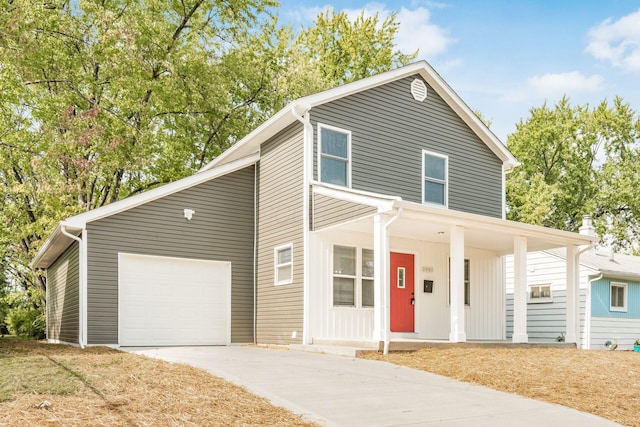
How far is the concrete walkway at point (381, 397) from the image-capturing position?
6.21 m

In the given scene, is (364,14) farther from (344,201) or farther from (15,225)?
(344,201)

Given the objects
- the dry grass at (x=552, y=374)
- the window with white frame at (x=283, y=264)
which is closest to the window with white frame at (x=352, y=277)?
the window with white frame at (x=283, y=264)

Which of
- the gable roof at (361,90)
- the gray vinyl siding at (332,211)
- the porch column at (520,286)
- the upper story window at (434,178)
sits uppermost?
the gable roof at (361,90)

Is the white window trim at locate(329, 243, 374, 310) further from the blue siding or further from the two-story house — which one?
the blue siding

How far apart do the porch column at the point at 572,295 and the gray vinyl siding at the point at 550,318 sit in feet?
13.5

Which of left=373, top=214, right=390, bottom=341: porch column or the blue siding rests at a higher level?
left=373, top=214, right=390, bottom=341: porch column

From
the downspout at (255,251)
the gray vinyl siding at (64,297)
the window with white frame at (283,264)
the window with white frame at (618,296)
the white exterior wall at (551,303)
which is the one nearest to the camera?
the window with white frame at (283,264)

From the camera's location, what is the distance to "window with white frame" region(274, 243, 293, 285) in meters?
14.0

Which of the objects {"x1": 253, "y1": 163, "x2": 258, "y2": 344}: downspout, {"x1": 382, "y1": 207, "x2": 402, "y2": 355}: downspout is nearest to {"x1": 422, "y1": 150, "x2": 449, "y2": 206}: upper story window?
{"x1": 253, "y1": 163, "x2": 258, "y2": 344}: downspout

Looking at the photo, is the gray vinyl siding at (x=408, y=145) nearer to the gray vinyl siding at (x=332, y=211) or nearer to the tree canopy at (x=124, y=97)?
the gray vinyl siding at (x=332, y=211)

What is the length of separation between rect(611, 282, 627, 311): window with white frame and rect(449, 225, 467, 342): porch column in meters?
9.68

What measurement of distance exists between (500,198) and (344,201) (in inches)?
267

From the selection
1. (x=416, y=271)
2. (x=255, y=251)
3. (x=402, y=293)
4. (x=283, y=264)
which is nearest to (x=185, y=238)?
(x=255, y=251)

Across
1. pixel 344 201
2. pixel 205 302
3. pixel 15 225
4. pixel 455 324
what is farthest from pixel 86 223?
pixel 15 225
